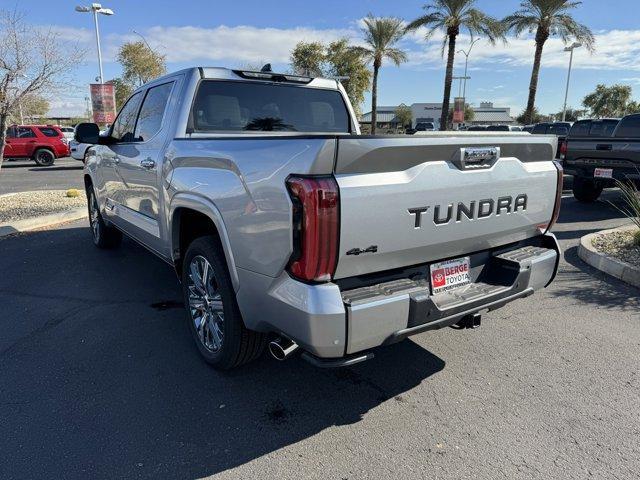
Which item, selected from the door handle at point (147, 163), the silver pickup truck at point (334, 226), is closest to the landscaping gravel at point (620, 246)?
the silver pickup truck at point (334, 226)

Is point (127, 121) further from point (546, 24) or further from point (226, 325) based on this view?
point (546, 24)

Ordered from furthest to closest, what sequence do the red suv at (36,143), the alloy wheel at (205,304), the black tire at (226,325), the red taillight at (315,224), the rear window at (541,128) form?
1. the rear window at (541,128)
2. the red suv at (36,143)
3. the alloy wheel at (205,304)
4. the black tire at (226,325)
5. the red taillight at (315,224)

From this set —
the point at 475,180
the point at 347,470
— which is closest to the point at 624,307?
the point at 475,180

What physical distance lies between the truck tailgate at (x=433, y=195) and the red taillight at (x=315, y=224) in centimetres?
5

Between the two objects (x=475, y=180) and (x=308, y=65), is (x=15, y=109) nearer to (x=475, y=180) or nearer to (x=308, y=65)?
(x=475, y=180)

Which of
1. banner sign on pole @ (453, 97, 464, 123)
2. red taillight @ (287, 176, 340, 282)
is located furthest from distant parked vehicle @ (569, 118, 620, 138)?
banner sign on pole @ (453, 97, 464, 123)

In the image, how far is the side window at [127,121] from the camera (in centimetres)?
472

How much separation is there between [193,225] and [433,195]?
1.84 m

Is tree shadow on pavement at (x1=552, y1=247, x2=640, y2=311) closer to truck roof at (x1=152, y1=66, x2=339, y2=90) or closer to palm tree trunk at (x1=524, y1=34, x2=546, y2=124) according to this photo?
truck roof at (x1=152, y1=66, x2=339, y2=90)

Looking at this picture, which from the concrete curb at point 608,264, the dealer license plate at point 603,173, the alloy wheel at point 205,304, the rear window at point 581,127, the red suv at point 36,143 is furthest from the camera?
the red suv at point 36,143

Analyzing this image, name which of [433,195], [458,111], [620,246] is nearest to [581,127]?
[620,246]

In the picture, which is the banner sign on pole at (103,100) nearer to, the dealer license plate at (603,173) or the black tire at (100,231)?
the black tire at (100,231)

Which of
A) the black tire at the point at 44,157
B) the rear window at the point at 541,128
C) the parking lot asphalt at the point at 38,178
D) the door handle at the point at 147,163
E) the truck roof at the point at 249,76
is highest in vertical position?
the truck roof at the point at 249,76

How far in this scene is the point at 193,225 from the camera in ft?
11.5
